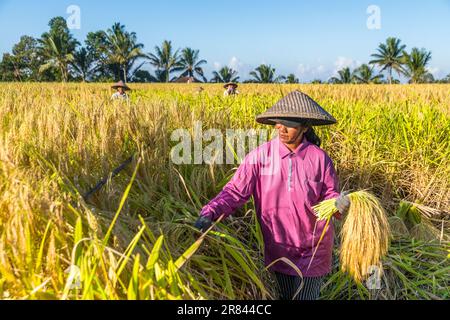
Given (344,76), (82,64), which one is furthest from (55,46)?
(344,76)

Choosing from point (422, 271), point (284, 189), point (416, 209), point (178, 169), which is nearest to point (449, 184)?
point (416, 209)

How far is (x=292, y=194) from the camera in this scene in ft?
5.54

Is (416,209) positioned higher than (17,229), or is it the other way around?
(17,229)

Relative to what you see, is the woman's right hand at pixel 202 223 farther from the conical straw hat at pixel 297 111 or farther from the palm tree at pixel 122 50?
the palm tree at pixel 122 50

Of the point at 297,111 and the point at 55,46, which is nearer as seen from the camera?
the point at 297,111

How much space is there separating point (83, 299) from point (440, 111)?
3.45 m

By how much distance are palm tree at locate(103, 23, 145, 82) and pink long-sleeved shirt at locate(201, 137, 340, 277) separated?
113ft

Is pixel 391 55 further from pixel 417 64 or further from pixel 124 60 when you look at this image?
pixel 124 60

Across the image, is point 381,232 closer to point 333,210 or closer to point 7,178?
point 333,210

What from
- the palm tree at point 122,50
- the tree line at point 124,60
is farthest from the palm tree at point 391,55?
the palm tree at point 122,50

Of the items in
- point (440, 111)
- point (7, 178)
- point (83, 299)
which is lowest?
point (83, 299)

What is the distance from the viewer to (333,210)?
5.02 feet

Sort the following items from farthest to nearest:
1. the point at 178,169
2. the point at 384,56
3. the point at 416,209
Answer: the point at 384,56
the point at 416,209
the point at 178,169

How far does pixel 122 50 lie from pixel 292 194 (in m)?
36.3
